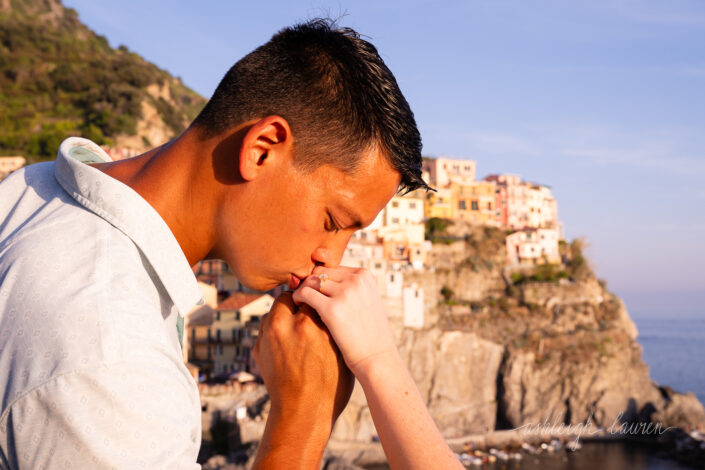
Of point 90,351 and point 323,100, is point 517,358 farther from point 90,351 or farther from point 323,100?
point 90,351

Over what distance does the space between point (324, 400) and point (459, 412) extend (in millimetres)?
33959

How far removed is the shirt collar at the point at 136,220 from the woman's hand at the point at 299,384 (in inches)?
15.6

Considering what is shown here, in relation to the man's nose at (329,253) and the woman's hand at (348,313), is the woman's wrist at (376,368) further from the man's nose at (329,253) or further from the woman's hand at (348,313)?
the man's nose at (329,253)

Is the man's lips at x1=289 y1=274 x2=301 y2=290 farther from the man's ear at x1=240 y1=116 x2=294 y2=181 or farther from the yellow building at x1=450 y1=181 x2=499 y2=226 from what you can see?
the yellow building at x1=450 y1=181 x2=499 y2=226

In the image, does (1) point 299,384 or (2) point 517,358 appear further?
(2) point 517,358

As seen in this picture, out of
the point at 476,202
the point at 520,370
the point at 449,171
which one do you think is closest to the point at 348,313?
the point at 520,370

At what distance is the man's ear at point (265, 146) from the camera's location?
Answer: 50.1 inches

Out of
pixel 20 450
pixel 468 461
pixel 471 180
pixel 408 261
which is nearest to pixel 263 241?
pixel 20 450

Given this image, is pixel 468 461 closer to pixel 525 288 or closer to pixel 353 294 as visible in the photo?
pixel 525 288

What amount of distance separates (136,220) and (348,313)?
1.99ft

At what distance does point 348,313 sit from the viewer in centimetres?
155

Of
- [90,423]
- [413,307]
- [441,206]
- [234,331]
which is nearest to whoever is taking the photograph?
[90,423]

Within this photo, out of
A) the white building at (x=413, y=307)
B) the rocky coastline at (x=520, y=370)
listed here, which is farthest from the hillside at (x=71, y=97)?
the rocky coastline at (x=520, y=370)

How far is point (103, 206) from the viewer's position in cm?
110
